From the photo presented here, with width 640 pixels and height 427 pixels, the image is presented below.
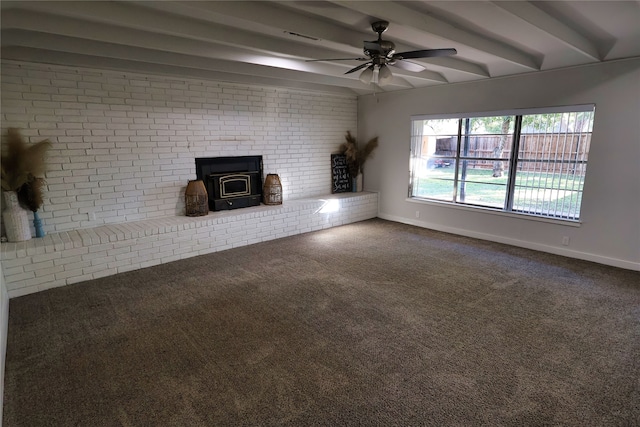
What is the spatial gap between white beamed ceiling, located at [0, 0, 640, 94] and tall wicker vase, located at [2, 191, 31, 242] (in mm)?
1499

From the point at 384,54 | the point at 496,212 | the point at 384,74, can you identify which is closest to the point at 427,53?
the point at 384,54

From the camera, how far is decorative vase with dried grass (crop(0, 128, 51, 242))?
363cm

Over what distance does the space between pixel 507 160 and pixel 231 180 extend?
4.19 m

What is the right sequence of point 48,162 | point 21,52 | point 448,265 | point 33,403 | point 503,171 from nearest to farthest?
point 33,403, point 21,52, point 48,162, point 448,265, point 503,171

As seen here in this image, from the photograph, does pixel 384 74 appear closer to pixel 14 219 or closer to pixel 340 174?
pixel 340 174

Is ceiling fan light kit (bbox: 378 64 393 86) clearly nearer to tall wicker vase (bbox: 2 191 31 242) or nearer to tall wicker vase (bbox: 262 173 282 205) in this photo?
tall wicker vase (bbox: 262 173 282 205)

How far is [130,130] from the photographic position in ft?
14.6

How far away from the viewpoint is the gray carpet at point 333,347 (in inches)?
80.1

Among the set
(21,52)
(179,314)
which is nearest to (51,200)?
(21,52)

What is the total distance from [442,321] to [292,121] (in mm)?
4288

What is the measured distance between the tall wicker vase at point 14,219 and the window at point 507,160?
5599 millimetres

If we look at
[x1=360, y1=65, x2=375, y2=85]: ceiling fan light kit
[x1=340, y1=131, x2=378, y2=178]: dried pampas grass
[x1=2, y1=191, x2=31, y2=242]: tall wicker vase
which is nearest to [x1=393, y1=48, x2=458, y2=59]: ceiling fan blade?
[x1=360, y1=65, x2=375, y2=85]: ceiling fan light kit

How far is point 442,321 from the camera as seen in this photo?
9.80 ft

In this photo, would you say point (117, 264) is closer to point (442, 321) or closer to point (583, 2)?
point (442, 321)
